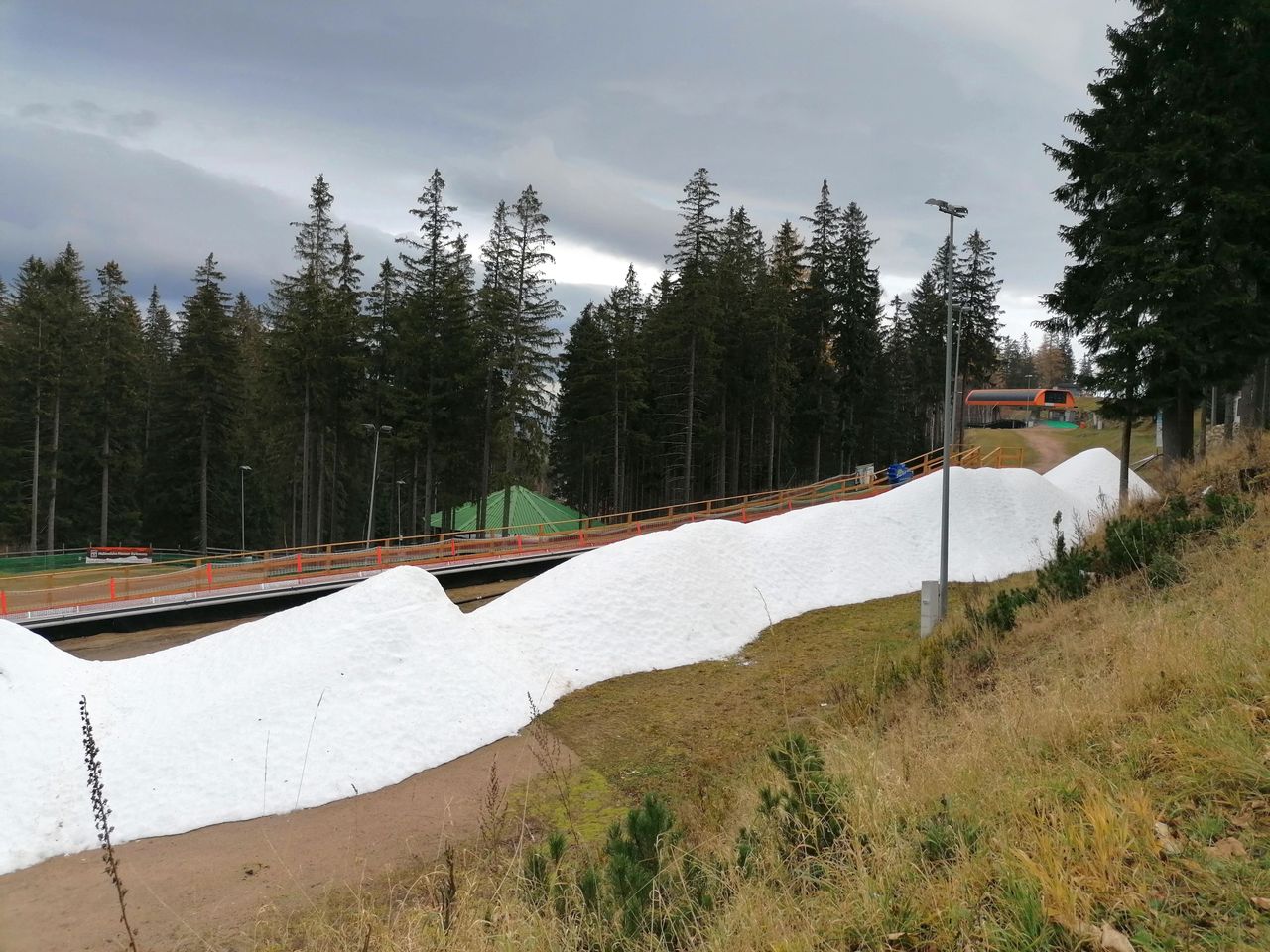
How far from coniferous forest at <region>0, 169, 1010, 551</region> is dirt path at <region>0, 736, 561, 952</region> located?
87.7ft

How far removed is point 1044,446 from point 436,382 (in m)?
50.2

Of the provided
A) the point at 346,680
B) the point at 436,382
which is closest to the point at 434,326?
the point at 436,382

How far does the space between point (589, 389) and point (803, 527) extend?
26950mm

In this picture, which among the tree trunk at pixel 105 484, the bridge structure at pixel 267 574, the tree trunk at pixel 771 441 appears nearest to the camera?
the bridge structure at pixel 267 574

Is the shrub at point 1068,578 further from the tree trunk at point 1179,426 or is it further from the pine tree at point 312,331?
the pine tree at point 312,331

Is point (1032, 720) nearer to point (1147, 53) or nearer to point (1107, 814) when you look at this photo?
point (1107, 814)

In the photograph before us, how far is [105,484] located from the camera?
41.3 metres

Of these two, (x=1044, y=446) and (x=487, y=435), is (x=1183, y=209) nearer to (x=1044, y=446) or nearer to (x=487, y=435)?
(x=487, y=435)

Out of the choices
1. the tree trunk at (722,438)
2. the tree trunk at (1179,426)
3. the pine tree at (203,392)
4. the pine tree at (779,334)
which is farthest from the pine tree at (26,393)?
the tree trunk at (1179,426)

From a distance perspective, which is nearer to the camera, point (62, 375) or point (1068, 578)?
point (1068, 578)

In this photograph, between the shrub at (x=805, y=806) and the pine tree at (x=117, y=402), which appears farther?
the pine tree at (x=117, y=402)

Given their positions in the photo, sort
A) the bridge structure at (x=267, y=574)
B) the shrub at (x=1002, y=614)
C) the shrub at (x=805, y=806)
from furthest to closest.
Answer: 1. the bridge structure at (x=267, y=574)
2. the shrub at (x=1002, y=614)
3. the shrub at (x=805, y=806)

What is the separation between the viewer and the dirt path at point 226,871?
24.5ft

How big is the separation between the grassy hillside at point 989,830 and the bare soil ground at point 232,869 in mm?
954
